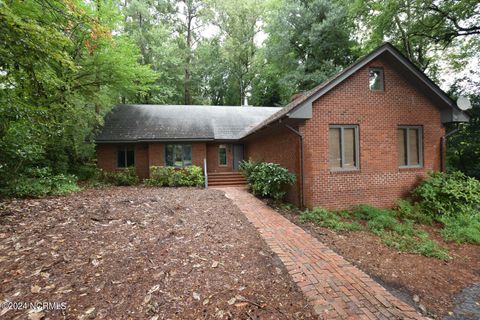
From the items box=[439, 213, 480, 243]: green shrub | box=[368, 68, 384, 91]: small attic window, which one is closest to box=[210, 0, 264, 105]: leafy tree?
box=[368, 68, 384, 91]: small attic window

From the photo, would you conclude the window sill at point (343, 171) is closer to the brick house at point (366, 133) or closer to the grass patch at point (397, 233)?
the brick house at point (366, 133)

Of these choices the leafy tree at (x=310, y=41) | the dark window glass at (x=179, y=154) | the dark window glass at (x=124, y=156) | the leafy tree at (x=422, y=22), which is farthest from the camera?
the leafy tree at (x=310, y=41)

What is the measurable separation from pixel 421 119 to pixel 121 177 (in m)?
14.4

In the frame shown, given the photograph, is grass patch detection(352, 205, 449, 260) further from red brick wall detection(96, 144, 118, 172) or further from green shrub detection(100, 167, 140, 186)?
red brick wall detection(96, 144, 118, 172)

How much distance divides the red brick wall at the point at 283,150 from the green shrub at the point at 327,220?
967 mm

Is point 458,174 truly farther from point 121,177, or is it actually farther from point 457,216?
point 121,177

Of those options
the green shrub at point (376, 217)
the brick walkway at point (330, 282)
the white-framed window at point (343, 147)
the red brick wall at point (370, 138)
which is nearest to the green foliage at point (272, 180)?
the red brick wall at point (370, 138)

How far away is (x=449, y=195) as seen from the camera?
25.5 ft

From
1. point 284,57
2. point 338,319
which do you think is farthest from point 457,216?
point 284,57

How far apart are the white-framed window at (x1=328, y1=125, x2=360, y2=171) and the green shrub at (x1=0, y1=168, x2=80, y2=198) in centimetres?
990

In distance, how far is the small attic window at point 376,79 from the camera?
8302 mm

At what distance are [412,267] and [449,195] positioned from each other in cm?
520

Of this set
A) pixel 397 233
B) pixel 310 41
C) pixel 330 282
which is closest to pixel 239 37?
pixel 310 41

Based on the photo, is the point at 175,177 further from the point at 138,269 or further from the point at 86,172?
the point at 138,269
